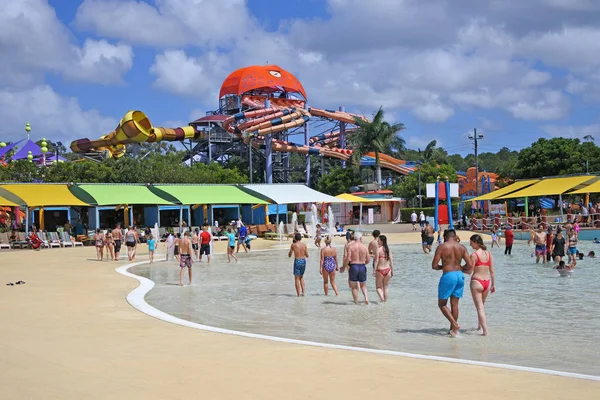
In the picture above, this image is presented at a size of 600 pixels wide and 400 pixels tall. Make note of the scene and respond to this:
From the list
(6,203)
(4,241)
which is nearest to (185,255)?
(6,203)

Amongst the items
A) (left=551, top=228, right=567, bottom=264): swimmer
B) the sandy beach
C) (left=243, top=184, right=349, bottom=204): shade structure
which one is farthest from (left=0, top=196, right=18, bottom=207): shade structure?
(left=551, top=228, right=567, bottom=264): swimmer

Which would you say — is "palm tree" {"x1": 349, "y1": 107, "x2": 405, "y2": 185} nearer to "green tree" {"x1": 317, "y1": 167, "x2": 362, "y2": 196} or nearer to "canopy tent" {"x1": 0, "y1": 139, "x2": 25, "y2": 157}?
"green tree" {"x1": 317, "y1": 167, "x2": 362, "y2": 196}

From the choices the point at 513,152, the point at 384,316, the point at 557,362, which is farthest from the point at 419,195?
the point at 513,152

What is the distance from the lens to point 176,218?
44219 millimetres

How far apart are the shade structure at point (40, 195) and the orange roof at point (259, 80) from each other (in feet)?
95.1

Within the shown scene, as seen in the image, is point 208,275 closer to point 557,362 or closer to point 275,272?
point 275,272

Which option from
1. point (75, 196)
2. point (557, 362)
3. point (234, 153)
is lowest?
→ point (557, 362)

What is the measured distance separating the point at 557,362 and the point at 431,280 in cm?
927

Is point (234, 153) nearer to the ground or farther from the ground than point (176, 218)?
farther from the ground

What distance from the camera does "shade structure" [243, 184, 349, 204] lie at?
4006cm

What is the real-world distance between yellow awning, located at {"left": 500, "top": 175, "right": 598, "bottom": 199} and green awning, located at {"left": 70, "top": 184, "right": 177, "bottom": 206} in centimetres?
2029

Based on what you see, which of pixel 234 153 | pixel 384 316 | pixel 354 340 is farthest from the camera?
pixel 234 153

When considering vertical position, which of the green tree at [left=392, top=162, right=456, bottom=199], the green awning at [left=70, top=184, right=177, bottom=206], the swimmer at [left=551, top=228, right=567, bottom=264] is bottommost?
the swimmer at [left=551, top=228, right=567, bottom=264]

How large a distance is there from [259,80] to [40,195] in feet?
105
